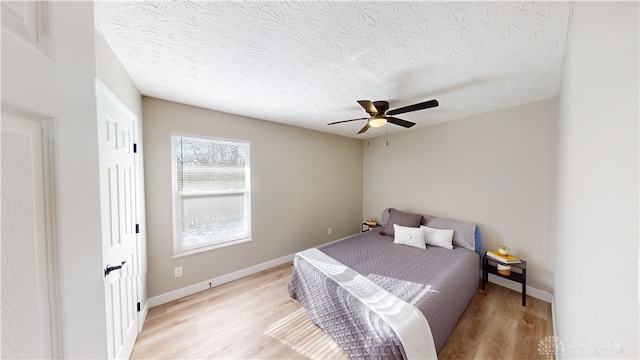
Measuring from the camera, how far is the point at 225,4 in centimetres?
105

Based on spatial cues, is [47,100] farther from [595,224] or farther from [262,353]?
[262,353]

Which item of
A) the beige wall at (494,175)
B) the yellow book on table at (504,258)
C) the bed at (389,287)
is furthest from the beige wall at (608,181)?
the beige wall at (494,175)

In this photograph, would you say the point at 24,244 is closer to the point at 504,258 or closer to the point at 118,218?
the point at 118,218

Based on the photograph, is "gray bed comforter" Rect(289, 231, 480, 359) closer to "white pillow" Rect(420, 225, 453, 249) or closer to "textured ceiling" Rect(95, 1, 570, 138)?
"white pillow" Rect(420, 225, 453, 249)

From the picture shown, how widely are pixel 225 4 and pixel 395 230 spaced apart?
9.96ft

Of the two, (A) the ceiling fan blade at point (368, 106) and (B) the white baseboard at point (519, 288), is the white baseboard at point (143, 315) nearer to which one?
(A) the ceiling fan blade at point (368, 106)

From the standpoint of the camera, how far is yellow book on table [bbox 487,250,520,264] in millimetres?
2383

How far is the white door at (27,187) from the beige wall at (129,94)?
121 centimetres

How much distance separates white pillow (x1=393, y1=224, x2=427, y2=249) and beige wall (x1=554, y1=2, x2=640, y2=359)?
188cm

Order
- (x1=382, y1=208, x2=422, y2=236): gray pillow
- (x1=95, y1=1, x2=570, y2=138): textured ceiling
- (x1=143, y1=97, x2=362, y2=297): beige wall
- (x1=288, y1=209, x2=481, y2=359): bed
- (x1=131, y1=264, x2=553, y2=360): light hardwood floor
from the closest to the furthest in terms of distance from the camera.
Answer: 1. (x1=95, y1=1, x2=570, y2=138): textured ceiling
2. (x1=288, y1=209, x2=481, y2=359): bed
3. (x1=131, y1=264, x2=553, y2=360): light hardwood floor
4. (x1=143, y1=97, x2=362, y2=297): beige wall
5. (x1=382, y1=208, x2=422, y2=236): gray pillow

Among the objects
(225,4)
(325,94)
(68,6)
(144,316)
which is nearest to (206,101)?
(325,94)

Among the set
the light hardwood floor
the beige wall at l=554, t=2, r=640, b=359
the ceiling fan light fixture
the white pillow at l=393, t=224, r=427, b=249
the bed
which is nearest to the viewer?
the beige wall at l=554, t=2, r=640, b=359

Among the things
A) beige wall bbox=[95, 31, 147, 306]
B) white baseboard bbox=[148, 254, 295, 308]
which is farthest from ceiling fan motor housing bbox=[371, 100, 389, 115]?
white baseboard bbox=[148, 254, 295, 308]

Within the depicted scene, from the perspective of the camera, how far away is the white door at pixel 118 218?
1308 millimetres
